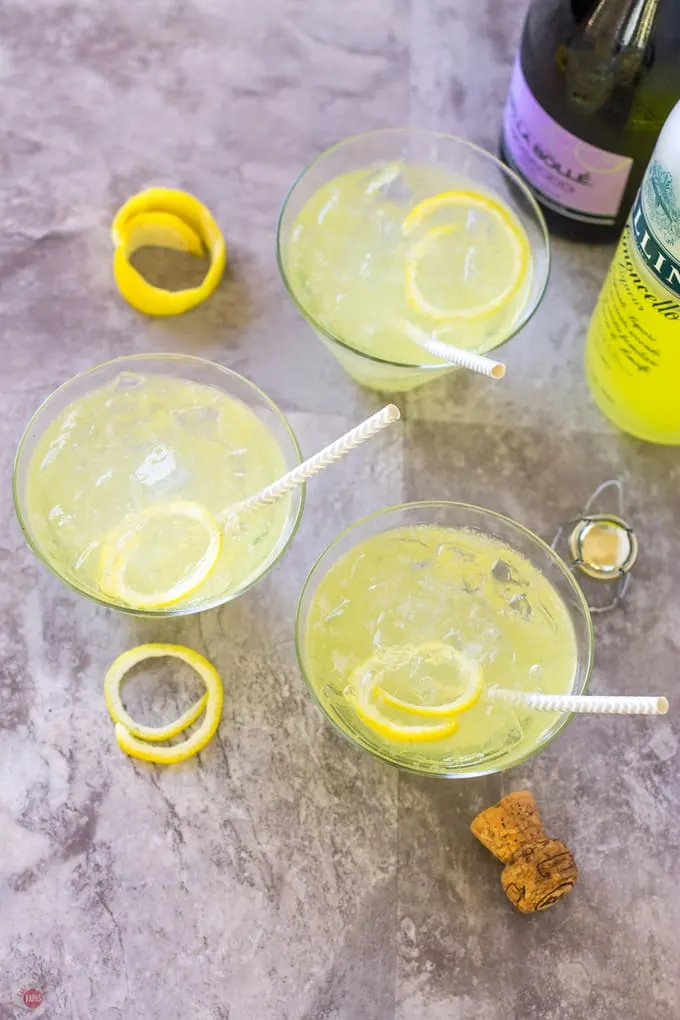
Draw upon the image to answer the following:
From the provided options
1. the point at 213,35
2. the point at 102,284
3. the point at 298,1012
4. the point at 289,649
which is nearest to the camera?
the point at 298,1012

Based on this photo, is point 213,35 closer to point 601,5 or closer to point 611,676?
point 601,5

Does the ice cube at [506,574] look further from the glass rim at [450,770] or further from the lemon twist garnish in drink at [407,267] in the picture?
the lemon twist garnish in drink at [407,267]

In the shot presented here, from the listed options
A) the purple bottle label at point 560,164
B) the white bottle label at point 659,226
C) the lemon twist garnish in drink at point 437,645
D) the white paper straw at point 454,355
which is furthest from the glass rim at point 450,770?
the purple bottle label at point 560,164

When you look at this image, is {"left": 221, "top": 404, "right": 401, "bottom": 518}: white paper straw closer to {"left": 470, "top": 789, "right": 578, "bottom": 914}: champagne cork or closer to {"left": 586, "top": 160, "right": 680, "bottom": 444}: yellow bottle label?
{"left": 586, "top": 160, "right": 680, "bottom": 444}: yellow bottle label

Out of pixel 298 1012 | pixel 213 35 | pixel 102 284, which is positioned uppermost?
pixel 213 35

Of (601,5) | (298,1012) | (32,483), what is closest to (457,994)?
(298,1012)

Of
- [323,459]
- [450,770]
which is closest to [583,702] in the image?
Answer: [450,770]
